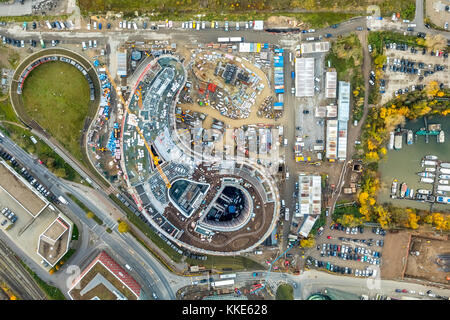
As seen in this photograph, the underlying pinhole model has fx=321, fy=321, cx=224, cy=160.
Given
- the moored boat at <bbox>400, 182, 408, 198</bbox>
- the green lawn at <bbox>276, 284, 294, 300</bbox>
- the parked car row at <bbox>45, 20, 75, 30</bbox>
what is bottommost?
the green lawn at <bbox>276, 284, 294, 300</bbox>

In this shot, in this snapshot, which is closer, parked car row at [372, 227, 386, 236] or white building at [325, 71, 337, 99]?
white building at [325, 71, 337, 99]

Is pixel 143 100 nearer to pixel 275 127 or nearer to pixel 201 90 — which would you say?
pixel 201 90

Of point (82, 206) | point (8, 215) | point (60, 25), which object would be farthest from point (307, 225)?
point (60, 25)

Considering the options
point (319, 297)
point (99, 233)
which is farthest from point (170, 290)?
point (319, 297)

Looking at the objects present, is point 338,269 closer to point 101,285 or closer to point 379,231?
point 379,231

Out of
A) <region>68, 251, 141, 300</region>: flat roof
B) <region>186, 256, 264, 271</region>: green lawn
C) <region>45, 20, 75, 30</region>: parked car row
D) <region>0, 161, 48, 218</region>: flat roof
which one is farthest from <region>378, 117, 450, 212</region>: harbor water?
<region>45, 20, 75, 30</region>: parked car row

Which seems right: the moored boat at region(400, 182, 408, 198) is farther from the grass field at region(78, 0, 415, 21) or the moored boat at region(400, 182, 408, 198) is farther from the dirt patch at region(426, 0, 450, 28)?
the grass field at region(78, 0, 415, 21)

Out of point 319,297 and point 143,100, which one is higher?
point 143,100
